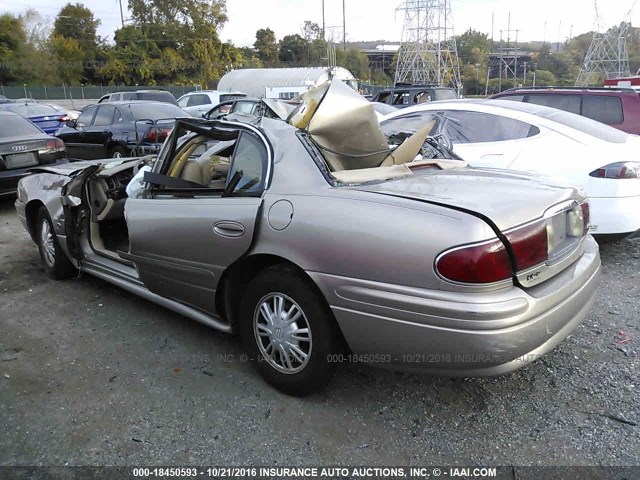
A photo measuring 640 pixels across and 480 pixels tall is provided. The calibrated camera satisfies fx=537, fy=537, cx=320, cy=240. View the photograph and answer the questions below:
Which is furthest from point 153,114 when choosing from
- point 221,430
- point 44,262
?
point 221,430

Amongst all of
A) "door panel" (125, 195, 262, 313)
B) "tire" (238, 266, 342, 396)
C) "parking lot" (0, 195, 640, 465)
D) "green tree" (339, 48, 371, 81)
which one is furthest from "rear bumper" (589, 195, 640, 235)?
"green tree" (339, 48, 371, 81)

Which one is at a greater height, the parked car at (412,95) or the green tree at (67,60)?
the green tree at (67,60)

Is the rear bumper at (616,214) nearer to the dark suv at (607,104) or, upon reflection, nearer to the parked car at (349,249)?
the parked car at (349,249)

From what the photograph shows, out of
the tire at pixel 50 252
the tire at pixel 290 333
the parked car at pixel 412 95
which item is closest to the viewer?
the tire at pixel 290 333

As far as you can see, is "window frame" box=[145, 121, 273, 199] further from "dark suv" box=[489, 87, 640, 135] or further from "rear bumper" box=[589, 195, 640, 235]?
"dark suv" box=[489, 87, 640, 135]

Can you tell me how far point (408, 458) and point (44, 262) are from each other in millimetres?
3972

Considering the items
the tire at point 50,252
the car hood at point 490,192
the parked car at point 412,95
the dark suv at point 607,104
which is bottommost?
the tire at point 50,252

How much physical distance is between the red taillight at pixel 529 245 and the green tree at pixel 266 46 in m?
81.1

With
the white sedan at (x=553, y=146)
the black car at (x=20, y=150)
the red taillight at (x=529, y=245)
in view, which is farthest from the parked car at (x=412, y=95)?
the red taillight at (x=529, y=245)

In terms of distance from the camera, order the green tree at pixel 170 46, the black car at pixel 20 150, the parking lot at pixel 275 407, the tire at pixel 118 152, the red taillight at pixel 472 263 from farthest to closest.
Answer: the green tree at pixel 170 46
the tire at pixel 118 152
the black car at pixel 20 150
the parking lot at pixel 275 407
the red taillight at pixel 472 263

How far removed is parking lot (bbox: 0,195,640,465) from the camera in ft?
8.31

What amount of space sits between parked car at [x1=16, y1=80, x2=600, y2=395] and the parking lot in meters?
0.29

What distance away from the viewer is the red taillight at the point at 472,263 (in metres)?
2.27

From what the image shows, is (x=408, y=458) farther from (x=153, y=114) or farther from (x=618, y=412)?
(x=153, y=114)
